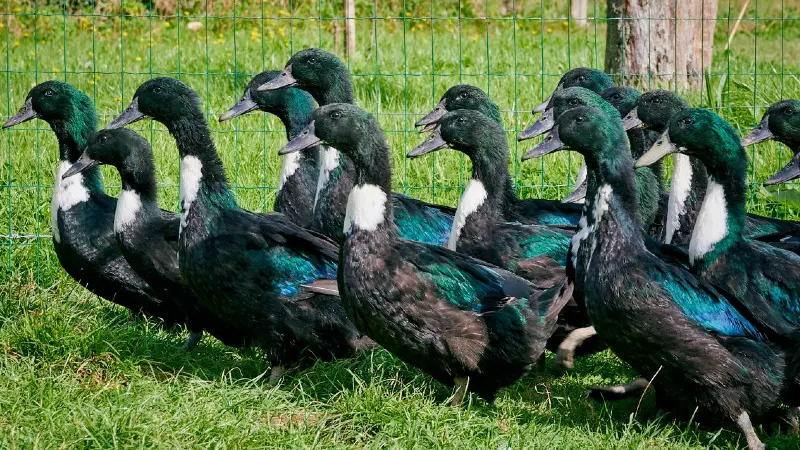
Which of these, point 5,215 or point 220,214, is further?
point 5,215

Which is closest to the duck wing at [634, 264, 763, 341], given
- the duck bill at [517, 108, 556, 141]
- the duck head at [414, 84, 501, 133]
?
the duck bill at [517, 108, 556, 141]

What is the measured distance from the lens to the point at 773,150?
29.9ft

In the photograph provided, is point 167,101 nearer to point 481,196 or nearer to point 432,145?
point 432,145

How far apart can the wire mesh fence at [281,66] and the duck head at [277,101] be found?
56cm

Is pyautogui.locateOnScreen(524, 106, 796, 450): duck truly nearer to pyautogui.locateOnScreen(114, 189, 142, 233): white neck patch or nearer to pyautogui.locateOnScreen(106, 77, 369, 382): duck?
pyautogui.locateOnScreen(106, 77, 369, 382): duck

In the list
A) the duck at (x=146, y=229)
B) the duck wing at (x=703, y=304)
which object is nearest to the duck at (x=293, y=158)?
the duck at (x=146, y=229)

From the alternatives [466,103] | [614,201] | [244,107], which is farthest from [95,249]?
[614,201]

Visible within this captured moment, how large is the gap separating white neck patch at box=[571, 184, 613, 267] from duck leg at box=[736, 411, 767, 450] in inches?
37.4

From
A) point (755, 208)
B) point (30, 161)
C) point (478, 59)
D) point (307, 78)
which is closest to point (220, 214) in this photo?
point (307, 78)

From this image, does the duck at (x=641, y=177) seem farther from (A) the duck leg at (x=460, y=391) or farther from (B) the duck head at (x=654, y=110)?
(A) the duck leg at (x=460, y=391)

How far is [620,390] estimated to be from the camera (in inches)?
222

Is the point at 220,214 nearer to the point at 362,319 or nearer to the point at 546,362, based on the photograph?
the point at 362,319

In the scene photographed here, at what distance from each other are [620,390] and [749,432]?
853 millimetres

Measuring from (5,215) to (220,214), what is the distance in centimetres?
289
